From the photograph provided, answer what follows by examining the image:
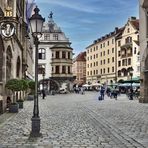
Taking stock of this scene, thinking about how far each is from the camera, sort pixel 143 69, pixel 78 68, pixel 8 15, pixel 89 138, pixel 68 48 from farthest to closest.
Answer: pixel 78 68
pixel 68 48
pixel 143 69
pixel 8 15
pixel 89 138

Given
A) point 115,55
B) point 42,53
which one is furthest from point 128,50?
point 42,53

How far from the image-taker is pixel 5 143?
12.4m

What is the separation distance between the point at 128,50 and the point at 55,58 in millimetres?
17434

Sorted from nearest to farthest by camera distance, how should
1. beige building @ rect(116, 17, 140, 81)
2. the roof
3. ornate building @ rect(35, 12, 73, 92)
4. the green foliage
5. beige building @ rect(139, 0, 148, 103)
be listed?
the green foliage < beige building @ rect(139, 0, 148, 103) < beige building @ rect(116, 17, 140, 81) < ornate building @ rect(35, 12, 73, 92) < the roof

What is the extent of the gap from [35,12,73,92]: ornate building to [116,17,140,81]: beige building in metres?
13.4

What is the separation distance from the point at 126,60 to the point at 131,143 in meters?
92.8

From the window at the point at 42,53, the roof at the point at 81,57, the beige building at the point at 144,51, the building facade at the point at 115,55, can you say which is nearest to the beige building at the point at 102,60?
the building facade at the point at 115,55

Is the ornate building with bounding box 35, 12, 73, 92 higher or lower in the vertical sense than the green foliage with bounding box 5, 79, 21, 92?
higher

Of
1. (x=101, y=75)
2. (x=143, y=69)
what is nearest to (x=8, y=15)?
(x=143, y=69)

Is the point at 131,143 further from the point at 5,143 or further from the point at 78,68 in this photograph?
the point at 78,68

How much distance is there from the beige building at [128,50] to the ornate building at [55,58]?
1337 cm

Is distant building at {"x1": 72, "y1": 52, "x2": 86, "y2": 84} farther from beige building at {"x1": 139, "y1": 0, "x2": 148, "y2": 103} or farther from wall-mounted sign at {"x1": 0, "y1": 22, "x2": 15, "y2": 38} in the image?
wall-mounted sign at {"x1": 0, "y1": 22, "x2": 15, "y2": 38}

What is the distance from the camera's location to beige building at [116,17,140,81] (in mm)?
97938

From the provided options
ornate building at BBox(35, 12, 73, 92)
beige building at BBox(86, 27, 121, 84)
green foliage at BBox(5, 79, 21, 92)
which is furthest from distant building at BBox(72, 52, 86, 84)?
green foliage at BBox(5, 79, 21, 92)
